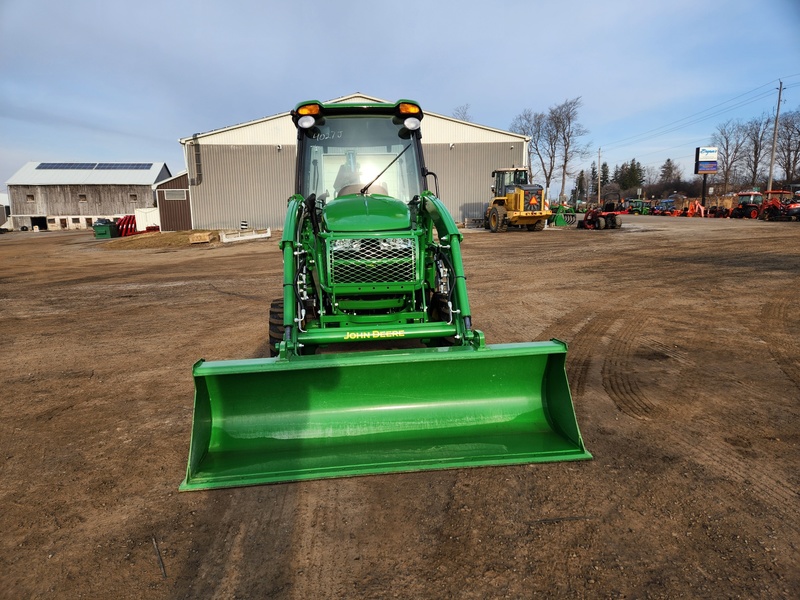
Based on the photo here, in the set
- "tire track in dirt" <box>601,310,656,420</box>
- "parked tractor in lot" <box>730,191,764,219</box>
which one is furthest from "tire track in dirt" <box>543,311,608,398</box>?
"parked tractor in lot" <box>730,191,764,219</box>

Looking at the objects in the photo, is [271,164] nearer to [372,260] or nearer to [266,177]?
[266,177]

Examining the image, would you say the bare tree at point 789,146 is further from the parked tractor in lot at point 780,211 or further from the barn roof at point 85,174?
the barn roof at point 85,174

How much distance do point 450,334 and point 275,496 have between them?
1.72 m

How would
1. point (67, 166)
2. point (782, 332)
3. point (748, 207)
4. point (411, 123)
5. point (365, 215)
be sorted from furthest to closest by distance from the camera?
point (67, 166), point (748, 207), point (782, 332), point (411, 123), point (365, 215)

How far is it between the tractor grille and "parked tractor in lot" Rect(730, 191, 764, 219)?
3568 centimetres

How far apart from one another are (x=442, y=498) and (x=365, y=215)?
2.32 m

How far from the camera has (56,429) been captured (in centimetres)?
382

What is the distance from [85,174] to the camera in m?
48.9

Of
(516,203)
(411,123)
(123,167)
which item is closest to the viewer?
(411,123)

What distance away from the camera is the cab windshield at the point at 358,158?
16.6 ft

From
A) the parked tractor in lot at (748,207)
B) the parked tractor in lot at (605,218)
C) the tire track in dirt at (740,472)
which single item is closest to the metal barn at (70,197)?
the parked tractor in lot at (605,218)

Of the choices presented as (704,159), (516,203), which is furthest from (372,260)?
(704,159)

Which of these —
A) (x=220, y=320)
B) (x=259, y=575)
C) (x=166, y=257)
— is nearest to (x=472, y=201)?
(x=166, y=257)

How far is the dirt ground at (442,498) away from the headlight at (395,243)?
1778mm
